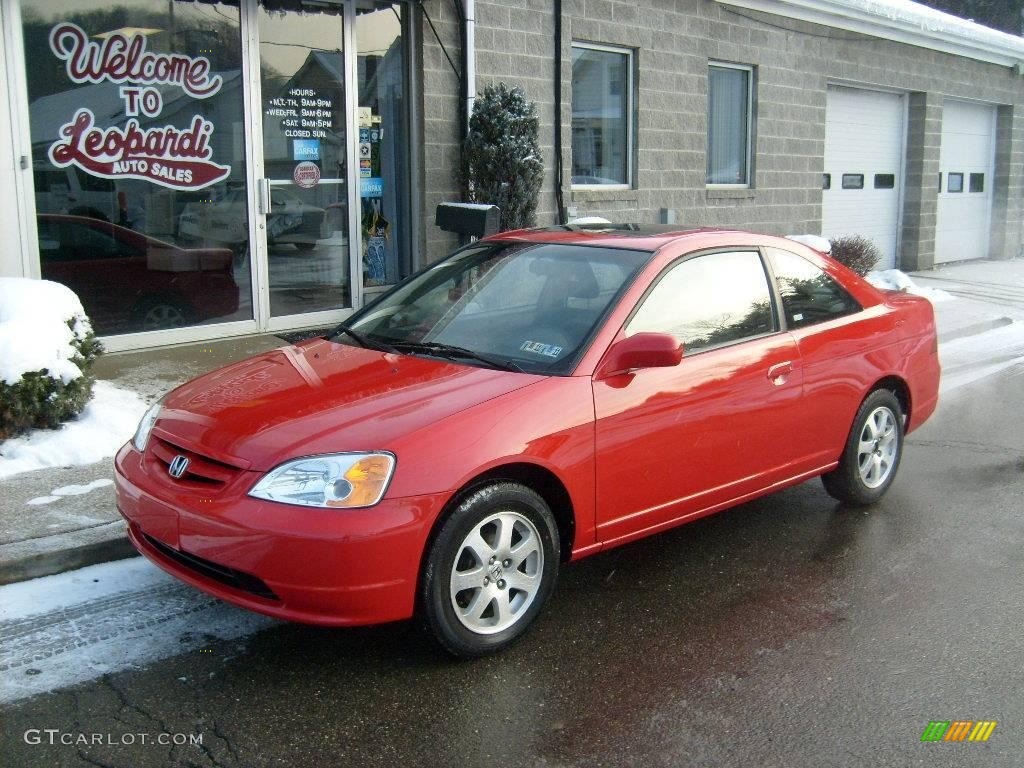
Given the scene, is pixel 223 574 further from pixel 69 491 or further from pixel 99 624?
pixel 69 491

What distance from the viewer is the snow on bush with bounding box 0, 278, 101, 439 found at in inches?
236

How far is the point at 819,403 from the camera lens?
17.3ft

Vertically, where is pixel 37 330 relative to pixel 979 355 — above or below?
above

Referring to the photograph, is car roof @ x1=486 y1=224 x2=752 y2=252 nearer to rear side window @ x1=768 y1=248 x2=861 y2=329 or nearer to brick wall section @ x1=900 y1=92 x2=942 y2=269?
rear side window @ x1=768 y1=248 x2=861 y2=329

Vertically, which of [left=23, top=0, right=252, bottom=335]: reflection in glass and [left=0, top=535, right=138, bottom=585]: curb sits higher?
[left=23, top=0, right=252, bottom=335]: reflection in glass

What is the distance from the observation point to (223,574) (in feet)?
12.3

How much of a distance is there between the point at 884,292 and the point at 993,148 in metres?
15.9

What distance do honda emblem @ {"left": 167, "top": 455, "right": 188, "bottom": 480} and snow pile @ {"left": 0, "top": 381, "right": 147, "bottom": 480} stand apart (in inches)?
89.1

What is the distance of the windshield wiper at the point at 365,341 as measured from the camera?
4.75 meters

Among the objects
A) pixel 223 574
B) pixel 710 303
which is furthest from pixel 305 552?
pixel 710 303

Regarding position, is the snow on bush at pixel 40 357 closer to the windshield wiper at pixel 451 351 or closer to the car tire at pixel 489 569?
the windshield wiper at pixel 451 351

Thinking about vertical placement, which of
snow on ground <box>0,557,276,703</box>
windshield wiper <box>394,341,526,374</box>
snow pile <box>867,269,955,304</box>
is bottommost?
snow on ground <box>0,557,276,703</box>

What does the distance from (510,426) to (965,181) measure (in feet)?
58.1

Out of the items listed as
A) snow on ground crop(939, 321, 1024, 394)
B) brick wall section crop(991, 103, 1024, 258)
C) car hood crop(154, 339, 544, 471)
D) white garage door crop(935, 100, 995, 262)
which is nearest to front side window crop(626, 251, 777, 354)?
car hood crop(154, 339, 544, 471)
